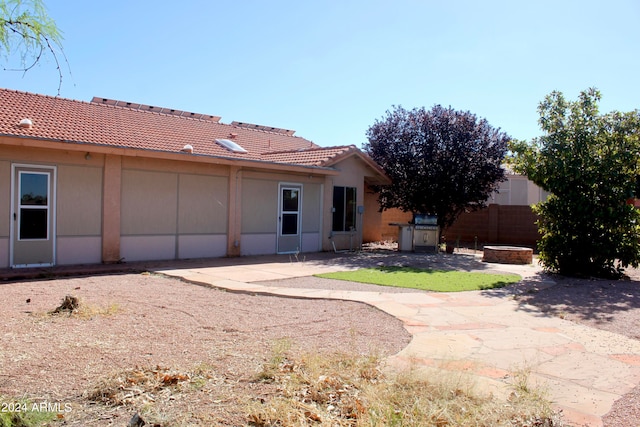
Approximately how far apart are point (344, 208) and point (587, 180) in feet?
27.6

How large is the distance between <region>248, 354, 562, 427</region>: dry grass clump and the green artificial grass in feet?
18.6

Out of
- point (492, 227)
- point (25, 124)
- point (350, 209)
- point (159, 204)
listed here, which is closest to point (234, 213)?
point (159, 204)

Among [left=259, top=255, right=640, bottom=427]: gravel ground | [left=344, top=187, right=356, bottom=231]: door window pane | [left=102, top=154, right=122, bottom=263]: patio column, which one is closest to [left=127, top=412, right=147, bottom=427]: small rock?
[left=259, top=255, right=640, bottom=427]: gravel ground

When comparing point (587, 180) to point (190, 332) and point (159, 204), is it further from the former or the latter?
point (159, 204)

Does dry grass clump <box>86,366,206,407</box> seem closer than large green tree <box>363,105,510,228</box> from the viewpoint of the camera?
Yes

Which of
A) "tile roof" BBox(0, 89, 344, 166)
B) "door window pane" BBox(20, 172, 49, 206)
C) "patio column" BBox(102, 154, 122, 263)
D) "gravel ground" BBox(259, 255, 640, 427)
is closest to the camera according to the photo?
"gravel ground" BBox(259, 255, 640, 427)

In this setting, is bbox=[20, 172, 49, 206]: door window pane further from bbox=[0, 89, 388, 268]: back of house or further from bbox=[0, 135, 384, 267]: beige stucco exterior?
bbox=[0, 135, 384, 267]: beige stucco exterior

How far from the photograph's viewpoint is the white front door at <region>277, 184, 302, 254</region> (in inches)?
659

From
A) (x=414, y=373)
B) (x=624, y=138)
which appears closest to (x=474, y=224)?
(x=624, y=138)

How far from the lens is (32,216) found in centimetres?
1198

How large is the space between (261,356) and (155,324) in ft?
6.83

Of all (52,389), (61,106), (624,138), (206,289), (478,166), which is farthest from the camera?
(478,166)

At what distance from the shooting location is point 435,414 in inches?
160

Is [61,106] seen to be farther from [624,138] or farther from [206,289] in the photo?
[624,138]
